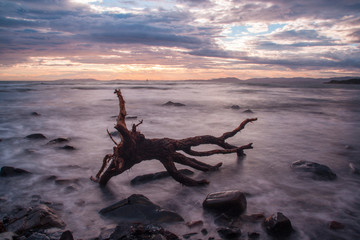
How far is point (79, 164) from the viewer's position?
16.9 ft

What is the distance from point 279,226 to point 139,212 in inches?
64.1

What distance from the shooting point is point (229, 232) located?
276 cm

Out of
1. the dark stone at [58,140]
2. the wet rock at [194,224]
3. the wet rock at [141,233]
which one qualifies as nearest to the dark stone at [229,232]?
the wet rock at [194,224]

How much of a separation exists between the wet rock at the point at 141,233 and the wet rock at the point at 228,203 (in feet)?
2.45

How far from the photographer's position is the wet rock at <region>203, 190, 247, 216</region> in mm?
3172


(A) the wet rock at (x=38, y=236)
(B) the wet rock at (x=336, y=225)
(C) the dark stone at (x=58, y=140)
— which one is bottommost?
(C) the dark stone at (x=58, y=140)

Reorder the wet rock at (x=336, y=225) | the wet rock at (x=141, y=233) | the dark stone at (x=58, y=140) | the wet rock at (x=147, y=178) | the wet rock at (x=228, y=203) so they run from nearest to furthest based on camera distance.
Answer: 1. the wet rock at (x=141, y=233)
2. the wet rock at (x=336, y=225)
3. the wet rock at (x=228, y=203)
4. the wet rock at (x=147, y=178)
5. the dark stone at (x=58, y=140)

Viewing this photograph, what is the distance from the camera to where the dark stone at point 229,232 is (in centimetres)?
275

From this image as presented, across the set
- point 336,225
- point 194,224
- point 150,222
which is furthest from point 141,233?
point 336,225

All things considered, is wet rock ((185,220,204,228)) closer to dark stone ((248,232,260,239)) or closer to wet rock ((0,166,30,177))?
dark stone ((248,232,260,239))

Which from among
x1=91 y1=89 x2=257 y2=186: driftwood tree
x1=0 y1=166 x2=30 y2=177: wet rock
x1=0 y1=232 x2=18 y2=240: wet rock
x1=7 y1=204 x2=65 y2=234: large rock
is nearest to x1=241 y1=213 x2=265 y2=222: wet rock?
x1=91 y1=89 x2=257 y2=186: driftwood tree

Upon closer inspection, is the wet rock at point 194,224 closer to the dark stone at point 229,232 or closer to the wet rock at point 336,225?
the dark stone at point 229,232

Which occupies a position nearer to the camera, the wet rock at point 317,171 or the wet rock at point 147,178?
the wet rock at point 147,178

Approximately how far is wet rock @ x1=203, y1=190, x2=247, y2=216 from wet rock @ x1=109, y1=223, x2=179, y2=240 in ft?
2.45
